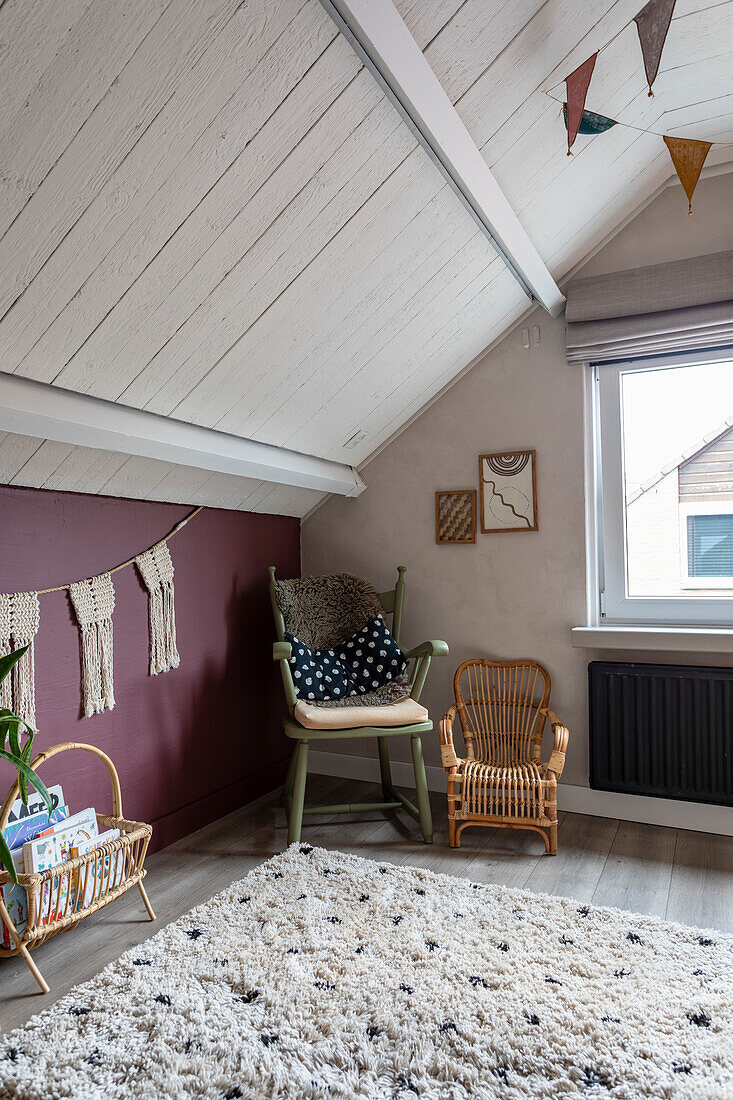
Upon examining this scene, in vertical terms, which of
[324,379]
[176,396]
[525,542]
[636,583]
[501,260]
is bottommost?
[636,583]

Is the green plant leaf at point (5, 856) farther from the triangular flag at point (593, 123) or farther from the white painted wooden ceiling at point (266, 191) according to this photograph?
the triangular flag at point (593, 123)

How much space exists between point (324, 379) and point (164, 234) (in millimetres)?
983

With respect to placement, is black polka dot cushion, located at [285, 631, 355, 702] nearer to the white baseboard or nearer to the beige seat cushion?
the beige seat cushion

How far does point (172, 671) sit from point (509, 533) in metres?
1.52

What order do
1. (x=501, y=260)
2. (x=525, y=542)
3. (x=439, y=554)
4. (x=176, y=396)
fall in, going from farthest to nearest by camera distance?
(x=439, y=554), (x=525, y=542), (x=501, y=260), (x=176, y=396)

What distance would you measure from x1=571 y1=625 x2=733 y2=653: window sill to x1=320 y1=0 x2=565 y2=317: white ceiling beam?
1.42 m

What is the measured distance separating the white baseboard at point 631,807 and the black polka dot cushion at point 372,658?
571 mm

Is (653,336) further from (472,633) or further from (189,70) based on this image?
(189,70)

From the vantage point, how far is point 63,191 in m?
1.38

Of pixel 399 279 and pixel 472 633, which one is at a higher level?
pixel 399 279

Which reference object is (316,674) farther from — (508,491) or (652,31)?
(652,31)

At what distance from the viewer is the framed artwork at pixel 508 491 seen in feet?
9.77

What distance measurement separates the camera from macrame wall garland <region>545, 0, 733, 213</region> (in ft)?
5.49

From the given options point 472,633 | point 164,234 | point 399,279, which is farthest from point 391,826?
point 164,234
